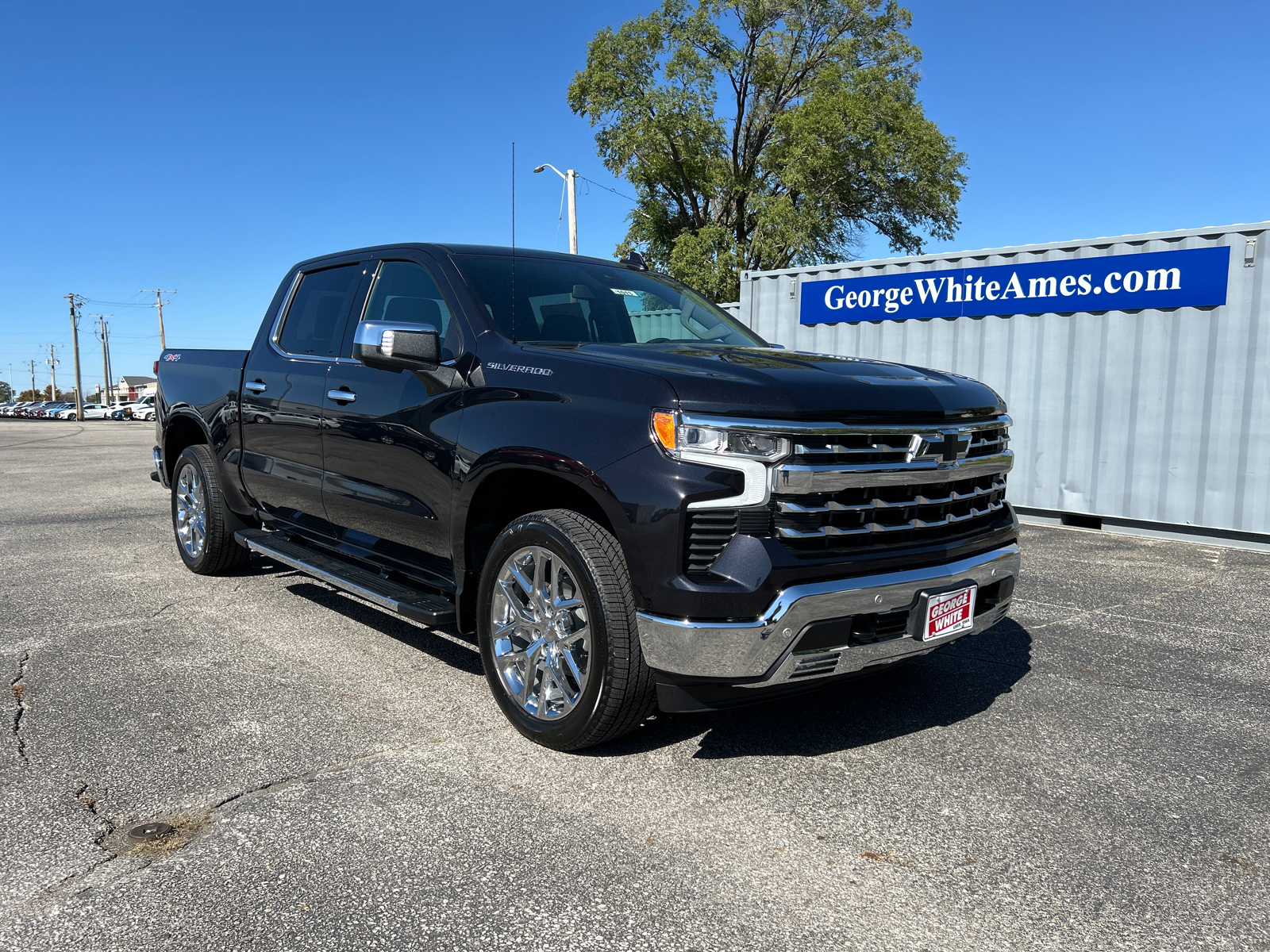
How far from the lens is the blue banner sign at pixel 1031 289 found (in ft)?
27.4

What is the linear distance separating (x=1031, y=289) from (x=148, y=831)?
880 cm

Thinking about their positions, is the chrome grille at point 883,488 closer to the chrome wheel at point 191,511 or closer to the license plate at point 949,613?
the license plate at point 949,613

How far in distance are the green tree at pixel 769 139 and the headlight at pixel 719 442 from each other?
2518 centimetres

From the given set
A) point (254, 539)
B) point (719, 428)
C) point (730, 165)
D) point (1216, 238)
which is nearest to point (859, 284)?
point (1216, 238)

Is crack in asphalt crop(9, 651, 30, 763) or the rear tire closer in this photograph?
crack in asphalt crop(9, 651, 30, 763)

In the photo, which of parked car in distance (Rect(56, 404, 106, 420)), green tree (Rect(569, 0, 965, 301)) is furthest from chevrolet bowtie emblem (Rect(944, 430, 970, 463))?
parked car in distance (Rect(56, 404, 106, 420))

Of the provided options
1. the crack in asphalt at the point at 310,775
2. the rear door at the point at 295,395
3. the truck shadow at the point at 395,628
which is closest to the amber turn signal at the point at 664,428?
the crack in asphalt at the point at 310,775

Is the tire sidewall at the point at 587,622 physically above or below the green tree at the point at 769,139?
below

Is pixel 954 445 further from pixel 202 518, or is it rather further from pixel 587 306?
pixel 202 518

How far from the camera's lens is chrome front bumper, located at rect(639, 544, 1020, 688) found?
9.39 ft

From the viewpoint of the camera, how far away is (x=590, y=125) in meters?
30.1

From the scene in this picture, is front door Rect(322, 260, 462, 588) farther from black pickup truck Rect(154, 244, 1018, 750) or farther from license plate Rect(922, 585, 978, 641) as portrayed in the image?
license plate Rect(922, 585, 978, 641)

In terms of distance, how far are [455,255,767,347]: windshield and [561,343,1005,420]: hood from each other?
31 centimetres

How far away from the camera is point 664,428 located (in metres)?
2.97
